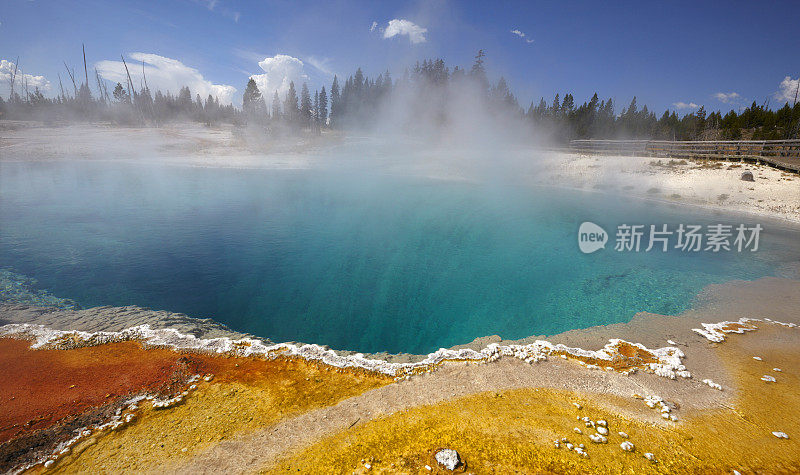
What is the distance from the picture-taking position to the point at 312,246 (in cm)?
1285

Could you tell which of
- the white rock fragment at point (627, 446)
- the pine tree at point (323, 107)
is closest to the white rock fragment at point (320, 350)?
the white rock fragment at point (627, 446)

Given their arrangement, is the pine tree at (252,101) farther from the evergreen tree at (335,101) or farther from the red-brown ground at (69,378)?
the red-brown ground at (69,378)

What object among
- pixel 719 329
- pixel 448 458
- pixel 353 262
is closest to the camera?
pixel 448 458

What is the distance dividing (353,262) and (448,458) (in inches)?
322

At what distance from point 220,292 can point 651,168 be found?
31208mm

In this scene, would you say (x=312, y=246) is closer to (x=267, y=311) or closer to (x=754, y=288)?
(x=267, y=311)

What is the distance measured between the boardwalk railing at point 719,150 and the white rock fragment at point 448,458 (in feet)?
94.2

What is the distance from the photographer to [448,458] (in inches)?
148

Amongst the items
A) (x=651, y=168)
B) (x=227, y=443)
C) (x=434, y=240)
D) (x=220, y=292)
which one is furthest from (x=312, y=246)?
(x=651, y=168)

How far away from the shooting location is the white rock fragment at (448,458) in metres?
3.69

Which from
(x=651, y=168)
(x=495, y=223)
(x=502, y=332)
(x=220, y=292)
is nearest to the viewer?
(x=502, y=332)

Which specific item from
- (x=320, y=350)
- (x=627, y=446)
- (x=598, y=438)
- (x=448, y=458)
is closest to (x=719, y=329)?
(x=627, y=446)

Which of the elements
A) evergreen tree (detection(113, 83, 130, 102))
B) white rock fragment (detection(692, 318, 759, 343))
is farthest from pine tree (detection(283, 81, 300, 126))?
white rock fragment (detection(692, 318, 759, 343))

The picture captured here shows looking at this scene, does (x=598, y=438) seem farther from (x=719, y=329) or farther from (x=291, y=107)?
(x=291, y=107)
